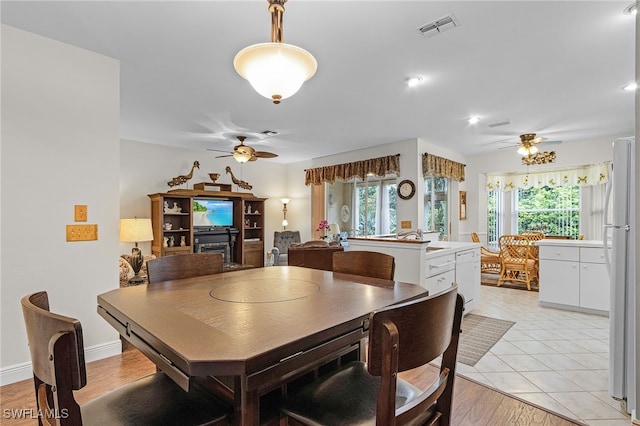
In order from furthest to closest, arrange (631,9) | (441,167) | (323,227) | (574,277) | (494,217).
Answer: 1. (494,217)
2. (323,227)
3. (441,167)
4. (574,277)
5. (631,9)

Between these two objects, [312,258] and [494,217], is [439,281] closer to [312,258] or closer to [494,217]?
[312,258]

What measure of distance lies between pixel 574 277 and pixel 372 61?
368 cm

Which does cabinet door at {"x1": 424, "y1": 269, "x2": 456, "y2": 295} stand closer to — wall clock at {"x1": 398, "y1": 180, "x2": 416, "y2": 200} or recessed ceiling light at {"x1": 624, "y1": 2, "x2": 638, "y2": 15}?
wall clock at {"x1": 398, "y1": 180, "x2": 416, "y2": 200}

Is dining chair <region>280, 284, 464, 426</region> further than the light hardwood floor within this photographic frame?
No

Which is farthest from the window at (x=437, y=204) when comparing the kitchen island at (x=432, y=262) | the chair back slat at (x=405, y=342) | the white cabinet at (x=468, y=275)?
the chair back slat at (x=405, y=342)

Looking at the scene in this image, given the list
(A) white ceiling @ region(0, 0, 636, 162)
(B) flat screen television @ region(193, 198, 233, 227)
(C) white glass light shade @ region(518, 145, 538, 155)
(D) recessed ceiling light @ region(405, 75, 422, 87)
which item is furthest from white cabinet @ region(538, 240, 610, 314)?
(B) flat screen television @ region(193, 198, 233, 227)

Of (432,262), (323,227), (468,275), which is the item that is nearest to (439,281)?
(432,262)

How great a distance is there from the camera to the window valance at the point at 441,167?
17.5 ft

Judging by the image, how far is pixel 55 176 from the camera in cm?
230

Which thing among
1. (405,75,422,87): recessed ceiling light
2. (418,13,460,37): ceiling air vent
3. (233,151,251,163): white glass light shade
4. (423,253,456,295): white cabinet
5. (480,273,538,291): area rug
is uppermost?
(418,13,460,37): ceiling air vent

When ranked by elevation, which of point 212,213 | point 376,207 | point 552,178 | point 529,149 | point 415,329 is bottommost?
point 415,329

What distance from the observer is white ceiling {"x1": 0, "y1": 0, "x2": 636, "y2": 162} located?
79.7 inches

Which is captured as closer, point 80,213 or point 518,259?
point 80,213

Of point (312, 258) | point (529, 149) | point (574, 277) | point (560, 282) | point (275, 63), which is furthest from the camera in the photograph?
point (529, 149)
